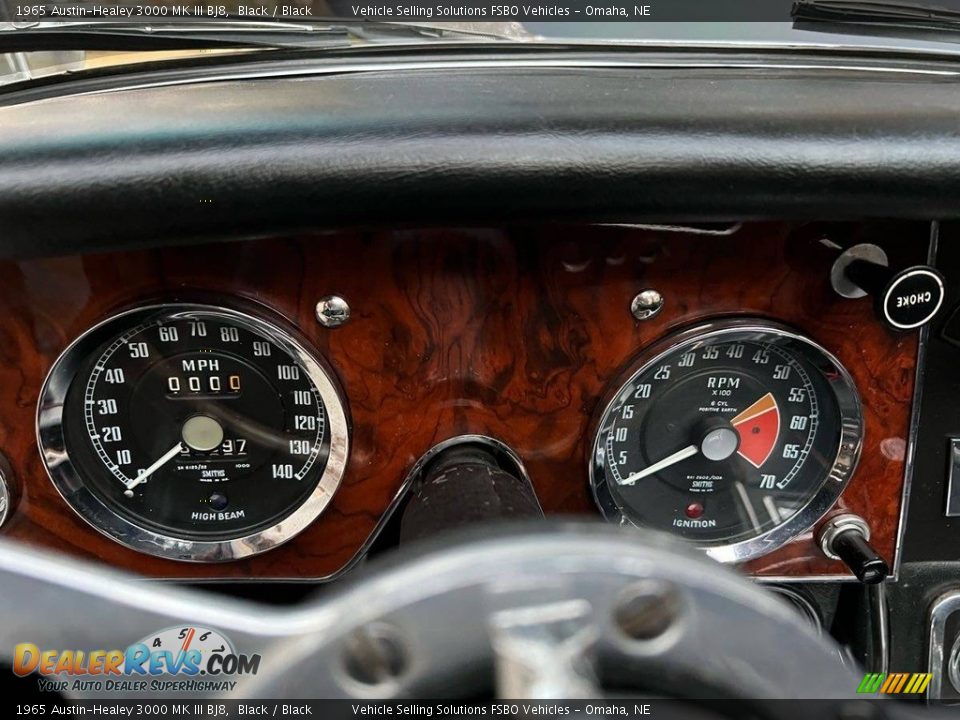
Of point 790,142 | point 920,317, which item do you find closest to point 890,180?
point 790,142

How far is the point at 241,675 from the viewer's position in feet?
2.15

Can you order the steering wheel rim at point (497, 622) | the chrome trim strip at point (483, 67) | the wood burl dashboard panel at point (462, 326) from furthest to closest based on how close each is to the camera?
the wood burl dashboard panel at point (462, 326), the chrome trim strip at point (483, 67), the steering wheel rim at point (497, 622)

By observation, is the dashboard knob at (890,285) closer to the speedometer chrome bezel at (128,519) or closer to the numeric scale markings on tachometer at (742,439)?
the numeric scale markings on tachometer at (742,439)

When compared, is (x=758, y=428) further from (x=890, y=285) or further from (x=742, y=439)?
(x=890, y=285)

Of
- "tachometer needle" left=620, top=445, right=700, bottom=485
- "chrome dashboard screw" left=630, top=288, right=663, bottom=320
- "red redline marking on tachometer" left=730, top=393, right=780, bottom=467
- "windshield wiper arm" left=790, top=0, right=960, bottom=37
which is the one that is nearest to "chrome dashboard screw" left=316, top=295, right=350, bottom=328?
"chrome dashboard screw" left=630, top=288, right=663, bottom=320

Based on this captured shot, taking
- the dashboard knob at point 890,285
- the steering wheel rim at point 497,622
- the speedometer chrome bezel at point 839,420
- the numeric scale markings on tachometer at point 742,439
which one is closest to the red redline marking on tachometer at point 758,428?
the numeric scale markings on tachometer at point 742,439

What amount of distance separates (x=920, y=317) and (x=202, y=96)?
111cm

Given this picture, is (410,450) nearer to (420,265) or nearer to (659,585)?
(420,265)

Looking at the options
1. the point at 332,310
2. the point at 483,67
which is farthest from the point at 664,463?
the point at 483,67

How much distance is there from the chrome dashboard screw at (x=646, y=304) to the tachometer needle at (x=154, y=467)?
80 cm

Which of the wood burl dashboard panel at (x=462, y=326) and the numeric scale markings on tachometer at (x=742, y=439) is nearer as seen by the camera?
the wood burl dashboard panel at (x=462, y=326)

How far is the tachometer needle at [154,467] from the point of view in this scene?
58.1 inches

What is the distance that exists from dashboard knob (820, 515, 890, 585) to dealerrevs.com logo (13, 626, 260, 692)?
1.19m

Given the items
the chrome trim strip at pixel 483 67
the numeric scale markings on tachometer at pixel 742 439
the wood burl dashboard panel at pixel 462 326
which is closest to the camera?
the chrome trim strip at pixel 483 67
